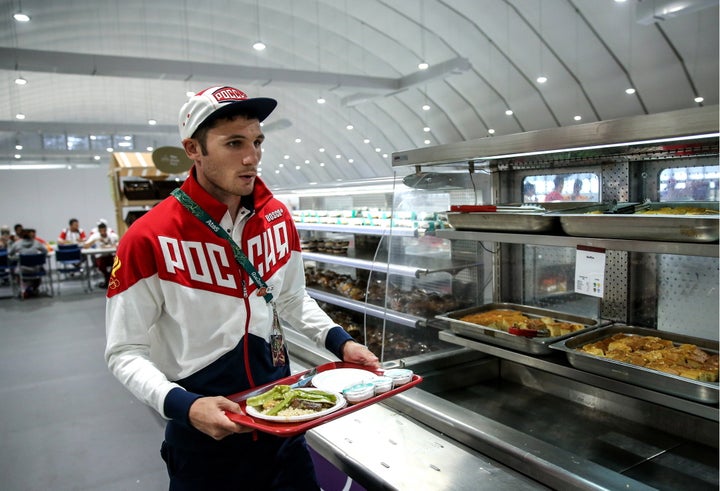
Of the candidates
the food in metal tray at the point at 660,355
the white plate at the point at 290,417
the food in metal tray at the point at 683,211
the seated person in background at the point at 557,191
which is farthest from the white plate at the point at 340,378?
the seated person in background at the point at 557,191

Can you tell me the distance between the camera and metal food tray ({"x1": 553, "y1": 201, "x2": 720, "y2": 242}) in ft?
5.03

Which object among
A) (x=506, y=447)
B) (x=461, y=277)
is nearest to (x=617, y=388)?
(x=506, y=447)

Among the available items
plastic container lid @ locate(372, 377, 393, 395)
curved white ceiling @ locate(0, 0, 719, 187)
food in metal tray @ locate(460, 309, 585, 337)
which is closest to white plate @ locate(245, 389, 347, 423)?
plastic container lid @ locate(372, 377, 393, 395)

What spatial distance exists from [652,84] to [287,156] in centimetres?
2231

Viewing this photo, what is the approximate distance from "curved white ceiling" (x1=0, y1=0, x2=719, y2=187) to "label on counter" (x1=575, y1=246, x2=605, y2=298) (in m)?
7.82

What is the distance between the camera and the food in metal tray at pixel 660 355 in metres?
1.83

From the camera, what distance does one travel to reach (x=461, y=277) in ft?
10.5

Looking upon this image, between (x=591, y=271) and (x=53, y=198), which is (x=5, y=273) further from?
(x=591, y=271)

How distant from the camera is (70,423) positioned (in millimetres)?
4609

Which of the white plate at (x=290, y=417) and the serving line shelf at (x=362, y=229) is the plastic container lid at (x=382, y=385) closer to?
the white plate at (x=290, y=417)

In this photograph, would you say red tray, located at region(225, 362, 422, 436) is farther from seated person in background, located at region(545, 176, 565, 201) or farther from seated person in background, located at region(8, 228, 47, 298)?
seated person in background, located at region(8, 228, 47, 298)

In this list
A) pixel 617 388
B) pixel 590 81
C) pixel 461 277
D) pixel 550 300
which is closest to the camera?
pixel 617 388

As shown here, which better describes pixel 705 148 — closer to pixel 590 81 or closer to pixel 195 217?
pixel 195 217

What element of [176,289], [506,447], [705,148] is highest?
[705,148]
